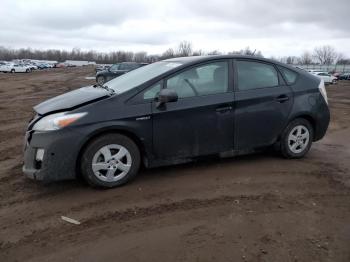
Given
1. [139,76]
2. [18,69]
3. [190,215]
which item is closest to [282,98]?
[139,76]

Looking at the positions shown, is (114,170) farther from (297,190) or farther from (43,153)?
(297,190)

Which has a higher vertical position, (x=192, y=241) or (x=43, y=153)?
(x=43, y=153)

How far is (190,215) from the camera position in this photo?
3.86m

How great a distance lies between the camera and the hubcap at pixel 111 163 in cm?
443

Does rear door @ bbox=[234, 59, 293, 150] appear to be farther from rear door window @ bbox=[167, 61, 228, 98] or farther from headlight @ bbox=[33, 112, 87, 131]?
headlight @ bbox=[33, 112, 87, 131]

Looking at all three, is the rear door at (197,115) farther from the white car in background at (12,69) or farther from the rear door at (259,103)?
the white car in background at (12,69)

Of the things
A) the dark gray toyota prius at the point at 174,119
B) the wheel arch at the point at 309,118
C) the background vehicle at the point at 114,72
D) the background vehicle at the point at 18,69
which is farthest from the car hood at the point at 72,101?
the background vehicle at the point at 18,69

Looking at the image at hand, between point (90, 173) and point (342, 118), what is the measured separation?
8857 millimetres

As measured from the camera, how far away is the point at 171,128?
4.77 m

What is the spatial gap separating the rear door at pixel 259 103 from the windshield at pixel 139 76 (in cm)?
99

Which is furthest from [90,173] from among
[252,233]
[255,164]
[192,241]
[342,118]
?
[342,118]

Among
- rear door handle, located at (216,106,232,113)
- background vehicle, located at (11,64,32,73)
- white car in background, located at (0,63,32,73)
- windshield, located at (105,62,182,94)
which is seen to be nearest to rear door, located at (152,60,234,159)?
rear door handle, located at (216,106,232,113)

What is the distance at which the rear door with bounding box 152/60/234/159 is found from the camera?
15.6ft

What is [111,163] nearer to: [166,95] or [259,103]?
[166,95]
